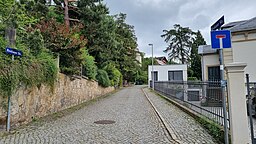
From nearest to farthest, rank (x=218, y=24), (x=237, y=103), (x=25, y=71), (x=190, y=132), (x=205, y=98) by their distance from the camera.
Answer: (x=237, y=103) → (x=218, y=24) → (x=190, y=132) → (x=25, y=71) → (x=205, y=98)

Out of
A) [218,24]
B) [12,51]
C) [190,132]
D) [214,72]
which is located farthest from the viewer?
[214,72]

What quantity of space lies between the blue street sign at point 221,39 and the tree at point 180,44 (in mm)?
58106

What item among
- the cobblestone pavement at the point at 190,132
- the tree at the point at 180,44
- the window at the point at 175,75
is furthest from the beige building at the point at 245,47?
the tree at the point at 180,44

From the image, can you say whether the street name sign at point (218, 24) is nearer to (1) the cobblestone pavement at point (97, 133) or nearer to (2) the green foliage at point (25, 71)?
(1) the cobblestone pavement at point (97, 133)

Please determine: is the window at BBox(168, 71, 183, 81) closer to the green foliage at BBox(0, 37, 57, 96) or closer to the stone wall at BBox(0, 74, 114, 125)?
the stone wall at BBox(0, 74, 114, 125)

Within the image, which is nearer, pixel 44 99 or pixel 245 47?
pixel 44 99

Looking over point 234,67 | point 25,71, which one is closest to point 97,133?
point 25,71

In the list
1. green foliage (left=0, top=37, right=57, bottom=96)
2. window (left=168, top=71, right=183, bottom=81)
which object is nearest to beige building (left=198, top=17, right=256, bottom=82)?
green foliage (left=0, top=37, right=57, bottom=96)

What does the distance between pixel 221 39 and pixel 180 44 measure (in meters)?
59.3

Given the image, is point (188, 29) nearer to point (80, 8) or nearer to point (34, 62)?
point (80, 8)

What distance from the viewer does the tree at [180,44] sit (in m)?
62.2

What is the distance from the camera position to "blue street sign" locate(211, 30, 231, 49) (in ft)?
17.0

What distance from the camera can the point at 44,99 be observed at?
9328 millimetres

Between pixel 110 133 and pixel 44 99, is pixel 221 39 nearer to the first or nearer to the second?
pixel 110 133
